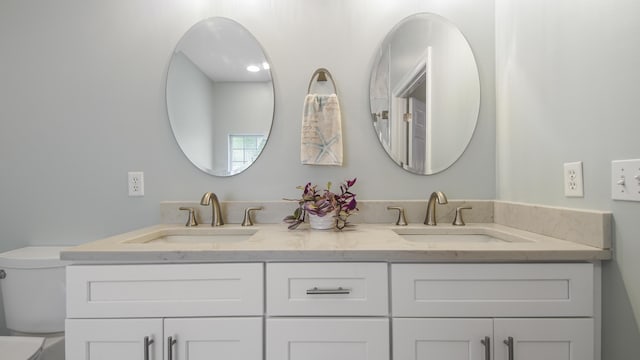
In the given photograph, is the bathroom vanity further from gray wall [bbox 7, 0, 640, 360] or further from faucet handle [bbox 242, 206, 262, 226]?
gray wall [bbox 7, 0, 640, 360]

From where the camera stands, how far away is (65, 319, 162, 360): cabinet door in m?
0.90

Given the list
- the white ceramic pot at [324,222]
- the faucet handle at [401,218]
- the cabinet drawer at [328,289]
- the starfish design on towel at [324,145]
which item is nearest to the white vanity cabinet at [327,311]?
the cabinet drawer at [328,289]

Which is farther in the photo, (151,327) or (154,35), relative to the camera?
(154,35)

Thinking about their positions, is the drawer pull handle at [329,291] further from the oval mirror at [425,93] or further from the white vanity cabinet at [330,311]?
the oval mirror at [425,93]

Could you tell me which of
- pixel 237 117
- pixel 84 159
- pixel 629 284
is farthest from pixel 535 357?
pixel 84 159

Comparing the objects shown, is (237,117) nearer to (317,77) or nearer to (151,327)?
(317,77)

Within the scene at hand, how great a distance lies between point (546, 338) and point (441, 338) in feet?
0.93

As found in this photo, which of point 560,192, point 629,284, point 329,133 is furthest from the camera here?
point 329,133

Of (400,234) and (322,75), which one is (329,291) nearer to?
(400,234)

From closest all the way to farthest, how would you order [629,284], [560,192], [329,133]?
[629,284], [560,192], [329,133]

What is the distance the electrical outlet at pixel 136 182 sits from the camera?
4.76 ft

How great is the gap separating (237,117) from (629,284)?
145 centimetres

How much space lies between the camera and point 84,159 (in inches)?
57.2

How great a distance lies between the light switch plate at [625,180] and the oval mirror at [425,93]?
64cm
